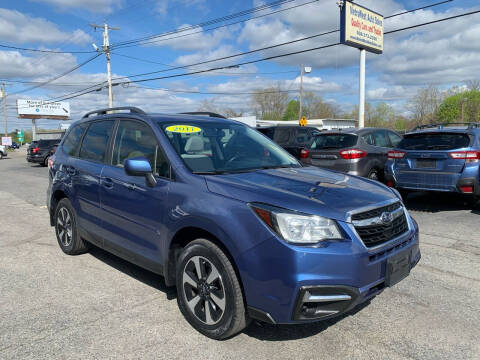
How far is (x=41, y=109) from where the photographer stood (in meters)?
72.3

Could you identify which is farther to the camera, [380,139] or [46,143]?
[46,143]

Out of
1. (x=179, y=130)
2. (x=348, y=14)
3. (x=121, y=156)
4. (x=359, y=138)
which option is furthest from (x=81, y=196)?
(x=348, y=14)

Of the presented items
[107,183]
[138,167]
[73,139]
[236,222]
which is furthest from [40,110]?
[236,222]

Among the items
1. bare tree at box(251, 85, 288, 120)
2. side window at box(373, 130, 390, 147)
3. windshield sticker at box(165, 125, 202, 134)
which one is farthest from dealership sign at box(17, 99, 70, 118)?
windshield sticker at box(165, 125, 202, 134)

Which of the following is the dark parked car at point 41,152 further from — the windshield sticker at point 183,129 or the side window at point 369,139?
the windshield sticker at point 183,129

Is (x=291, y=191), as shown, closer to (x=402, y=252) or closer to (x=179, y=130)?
(x=402, y=252)

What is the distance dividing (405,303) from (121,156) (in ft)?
10.1

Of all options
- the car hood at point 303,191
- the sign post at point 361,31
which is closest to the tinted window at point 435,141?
the car hood at point 303,191

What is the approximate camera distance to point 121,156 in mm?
3971

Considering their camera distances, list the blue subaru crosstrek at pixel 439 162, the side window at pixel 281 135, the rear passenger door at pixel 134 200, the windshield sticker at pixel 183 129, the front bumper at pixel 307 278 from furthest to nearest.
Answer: the side window at pixel 281 135 < the blue subaru crosstrek at pixel 439 162 < the windshield sticker at pixel 183 129 < the rear passenger door at pixel 134 200 < the front bumper at pixel 307 278

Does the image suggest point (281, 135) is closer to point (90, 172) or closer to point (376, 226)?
point (90, 172)

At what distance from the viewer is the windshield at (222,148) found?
3400mm

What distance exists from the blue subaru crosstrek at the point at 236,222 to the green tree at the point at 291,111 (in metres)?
65.4

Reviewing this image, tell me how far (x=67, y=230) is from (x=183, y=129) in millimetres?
2364
